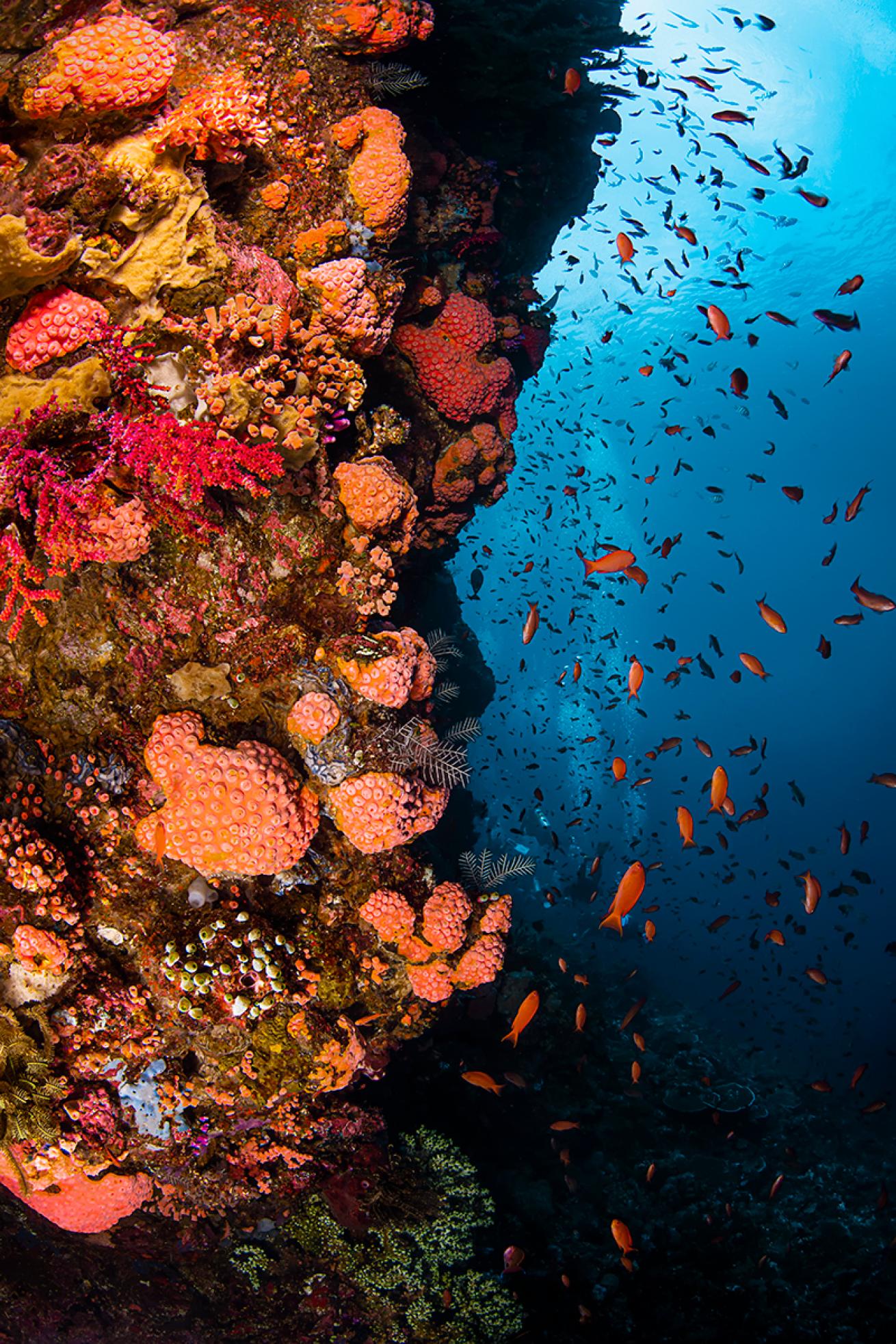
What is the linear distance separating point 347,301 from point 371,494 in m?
1.30

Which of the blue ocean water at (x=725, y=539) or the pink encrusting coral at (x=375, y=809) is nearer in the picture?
the pink encrusting coral at (x=375, y=809)

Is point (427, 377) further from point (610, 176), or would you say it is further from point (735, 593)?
point (735, 593)

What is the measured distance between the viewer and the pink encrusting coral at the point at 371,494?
4445mm

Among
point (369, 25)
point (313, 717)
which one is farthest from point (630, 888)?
point (369, 25)

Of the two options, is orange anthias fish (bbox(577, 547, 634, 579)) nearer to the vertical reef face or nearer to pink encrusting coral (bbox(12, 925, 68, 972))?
the vertical reef face

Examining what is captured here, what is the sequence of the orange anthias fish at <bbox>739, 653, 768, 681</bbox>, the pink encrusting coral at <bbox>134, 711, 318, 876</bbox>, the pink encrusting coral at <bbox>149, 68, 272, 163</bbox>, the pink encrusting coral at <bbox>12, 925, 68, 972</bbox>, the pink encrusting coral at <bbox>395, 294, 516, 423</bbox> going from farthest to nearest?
the pink encrusting coral at <bbox>395, 294, 516, 423</bbox> < the orange anthias fish at <bbox>739, 653, 768, 681</bbox> < the pink encrusting coral at <bbox>12, 925, 68, 972</bbox> < the pink encrusting coral at <bbox>134, 711, 318, 876</bbox> < the pink encrusting coral at <bbox>149, 68, 272, 163</bbox>

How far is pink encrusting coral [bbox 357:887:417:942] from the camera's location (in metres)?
4.78

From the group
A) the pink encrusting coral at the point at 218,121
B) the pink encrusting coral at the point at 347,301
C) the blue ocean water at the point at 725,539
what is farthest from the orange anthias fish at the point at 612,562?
the pink encrusting coral at the point at 218,121

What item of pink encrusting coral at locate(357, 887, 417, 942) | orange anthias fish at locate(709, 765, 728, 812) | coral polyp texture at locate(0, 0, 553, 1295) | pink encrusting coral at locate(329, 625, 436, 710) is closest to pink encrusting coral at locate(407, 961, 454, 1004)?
coral polyp texture at locate(0, 0, 553, 1295)

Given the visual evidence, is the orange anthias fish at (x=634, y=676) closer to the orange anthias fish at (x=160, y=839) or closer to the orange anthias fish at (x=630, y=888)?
the orange anthias fish at (x=630, y=888)

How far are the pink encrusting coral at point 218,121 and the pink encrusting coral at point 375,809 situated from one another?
12.7ft

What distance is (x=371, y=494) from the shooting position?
14.6 ft

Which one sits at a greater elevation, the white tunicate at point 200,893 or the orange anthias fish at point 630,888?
the orange anthias fish at point 630,888

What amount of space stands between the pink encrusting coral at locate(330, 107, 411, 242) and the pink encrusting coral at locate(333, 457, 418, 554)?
1.87 metres
